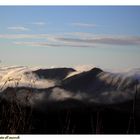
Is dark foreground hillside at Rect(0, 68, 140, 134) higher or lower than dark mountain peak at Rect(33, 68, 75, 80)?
lower

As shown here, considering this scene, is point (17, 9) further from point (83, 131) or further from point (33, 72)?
point (83, 131)

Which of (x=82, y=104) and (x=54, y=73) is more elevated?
(x=54, y=73)

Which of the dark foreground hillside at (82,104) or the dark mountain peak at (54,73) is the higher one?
Result: the dark mountain peak at (54,73)
